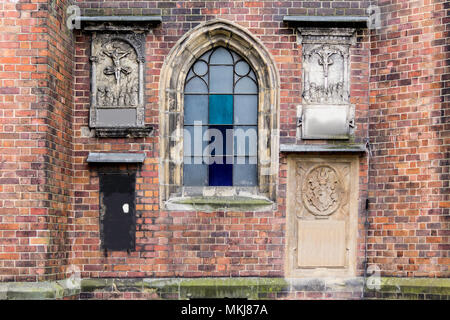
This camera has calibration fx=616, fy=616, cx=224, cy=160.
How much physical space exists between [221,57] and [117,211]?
2.73 m

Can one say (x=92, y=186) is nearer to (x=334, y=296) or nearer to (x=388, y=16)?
(x=334, y=296)

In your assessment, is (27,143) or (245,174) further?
(245,174)

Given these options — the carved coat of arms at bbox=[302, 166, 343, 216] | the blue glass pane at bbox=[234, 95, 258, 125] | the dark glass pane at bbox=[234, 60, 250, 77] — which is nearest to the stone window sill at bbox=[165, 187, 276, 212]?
the carved coat of arms at bbox=[302, 166, 343, 216]

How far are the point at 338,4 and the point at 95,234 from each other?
15.9 feet

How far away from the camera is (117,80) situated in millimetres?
8938

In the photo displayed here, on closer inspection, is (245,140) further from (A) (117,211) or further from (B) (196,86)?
(A) (117,211)

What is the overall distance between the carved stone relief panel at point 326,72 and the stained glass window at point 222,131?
2.61 feet

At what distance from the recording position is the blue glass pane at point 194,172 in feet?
29.9

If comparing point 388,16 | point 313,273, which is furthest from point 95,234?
point 388,16

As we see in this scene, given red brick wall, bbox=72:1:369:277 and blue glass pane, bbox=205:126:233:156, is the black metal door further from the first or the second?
blue glass pane, bbox=205:126:233:156

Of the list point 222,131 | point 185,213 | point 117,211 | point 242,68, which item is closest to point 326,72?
point 242,68

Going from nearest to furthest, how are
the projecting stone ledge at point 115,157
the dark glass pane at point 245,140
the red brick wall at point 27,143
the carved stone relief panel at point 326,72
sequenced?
1. the red brick wall at point 27,143
2. the projecting stone ledge at point 115,157
3. the carved stone relief panel at point 326,72
4. the dark glass pane at point 245,140

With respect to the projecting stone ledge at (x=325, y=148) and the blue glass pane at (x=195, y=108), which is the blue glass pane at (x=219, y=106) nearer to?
the blue glass pane at (x=195, y=108)

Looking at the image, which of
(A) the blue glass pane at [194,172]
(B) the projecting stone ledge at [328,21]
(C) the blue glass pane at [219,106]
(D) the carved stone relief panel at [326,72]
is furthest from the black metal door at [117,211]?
(B) the projecting stone ledge at [328,21]
